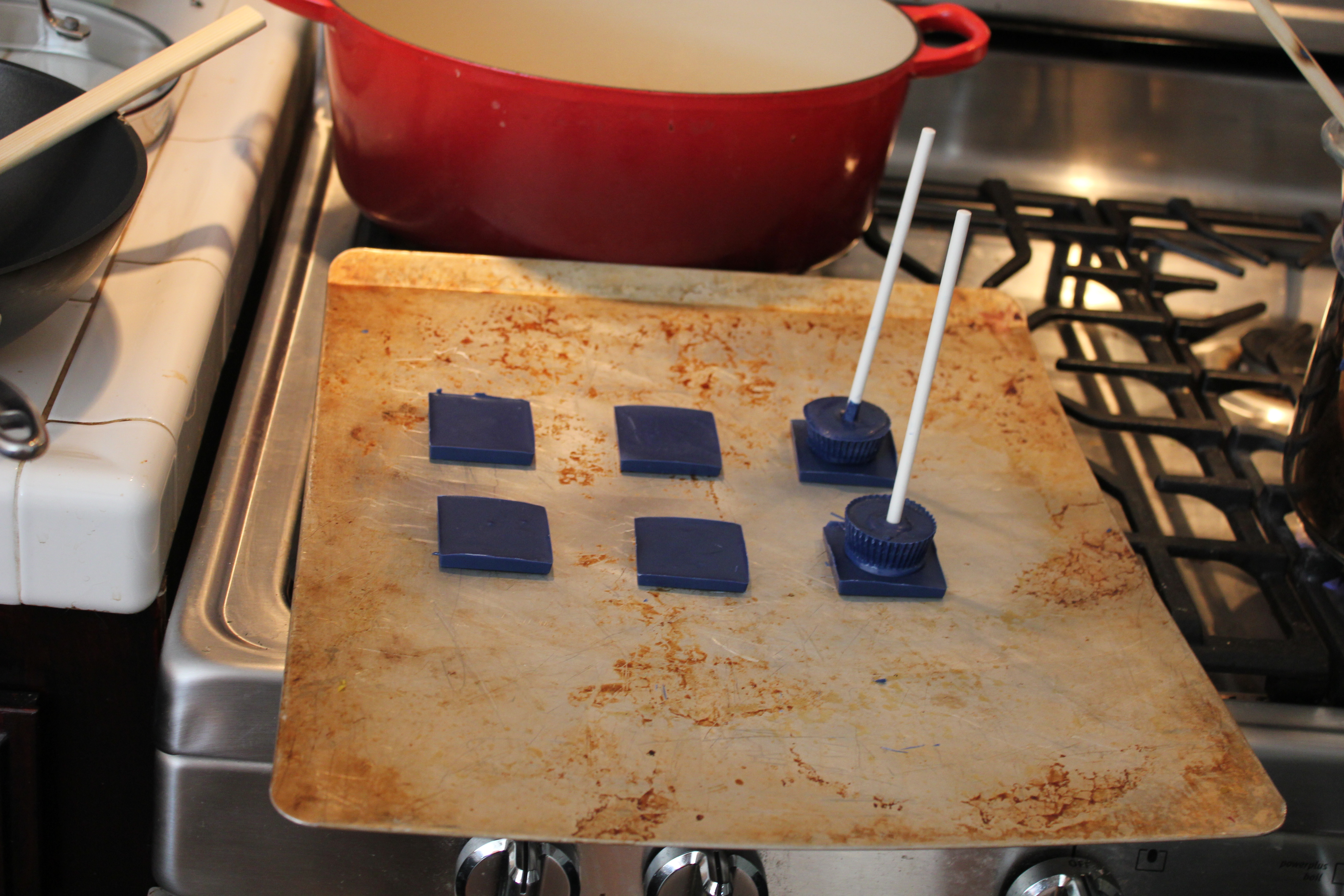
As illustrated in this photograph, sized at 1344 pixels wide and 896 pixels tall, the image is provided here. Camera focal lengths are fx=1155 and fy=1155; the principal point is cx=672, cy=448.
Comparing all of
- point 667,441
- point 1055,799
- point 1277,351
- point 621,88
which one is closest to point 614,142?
point 621,88

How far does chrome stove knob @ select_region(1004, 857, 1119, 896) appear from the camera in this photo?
471mm

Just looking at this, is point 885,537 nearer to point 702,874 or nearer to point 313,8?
point 702,874

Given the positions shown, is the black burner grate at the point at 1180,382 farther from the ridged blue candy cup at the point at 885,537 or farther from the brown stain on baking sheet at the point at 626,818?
the brown stain on baking sheet at the point at 626,818

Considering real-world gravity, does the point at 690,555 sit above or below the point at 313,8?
below

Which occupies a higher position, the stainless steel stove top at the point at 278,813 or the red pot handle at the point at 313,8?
the red pot handle at the point at 313,8

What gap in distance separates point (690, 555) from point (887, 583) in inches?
3.4

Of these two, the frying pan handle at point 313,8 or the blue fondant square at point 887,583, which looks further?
the frying pan handle at point 313,8

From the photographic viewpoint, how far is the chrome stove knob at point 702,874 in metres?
0.46

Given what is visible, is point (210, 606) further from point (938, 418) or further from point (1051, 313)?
point (1051, 313)

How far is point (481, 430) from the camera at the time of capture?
1.77ft

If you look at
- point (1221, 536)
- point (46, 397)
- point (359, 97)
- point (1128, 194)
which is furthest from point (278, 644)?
point (1128, 194)

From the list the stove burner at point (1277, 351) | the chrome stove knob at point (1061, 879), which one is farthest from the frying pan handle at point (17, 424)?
the stove burner at point (1277, 351)

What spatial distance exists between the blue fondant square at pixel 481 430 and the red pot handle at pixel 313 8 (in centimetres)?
23

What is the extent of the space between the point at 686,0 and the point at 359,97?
256 millimetres
